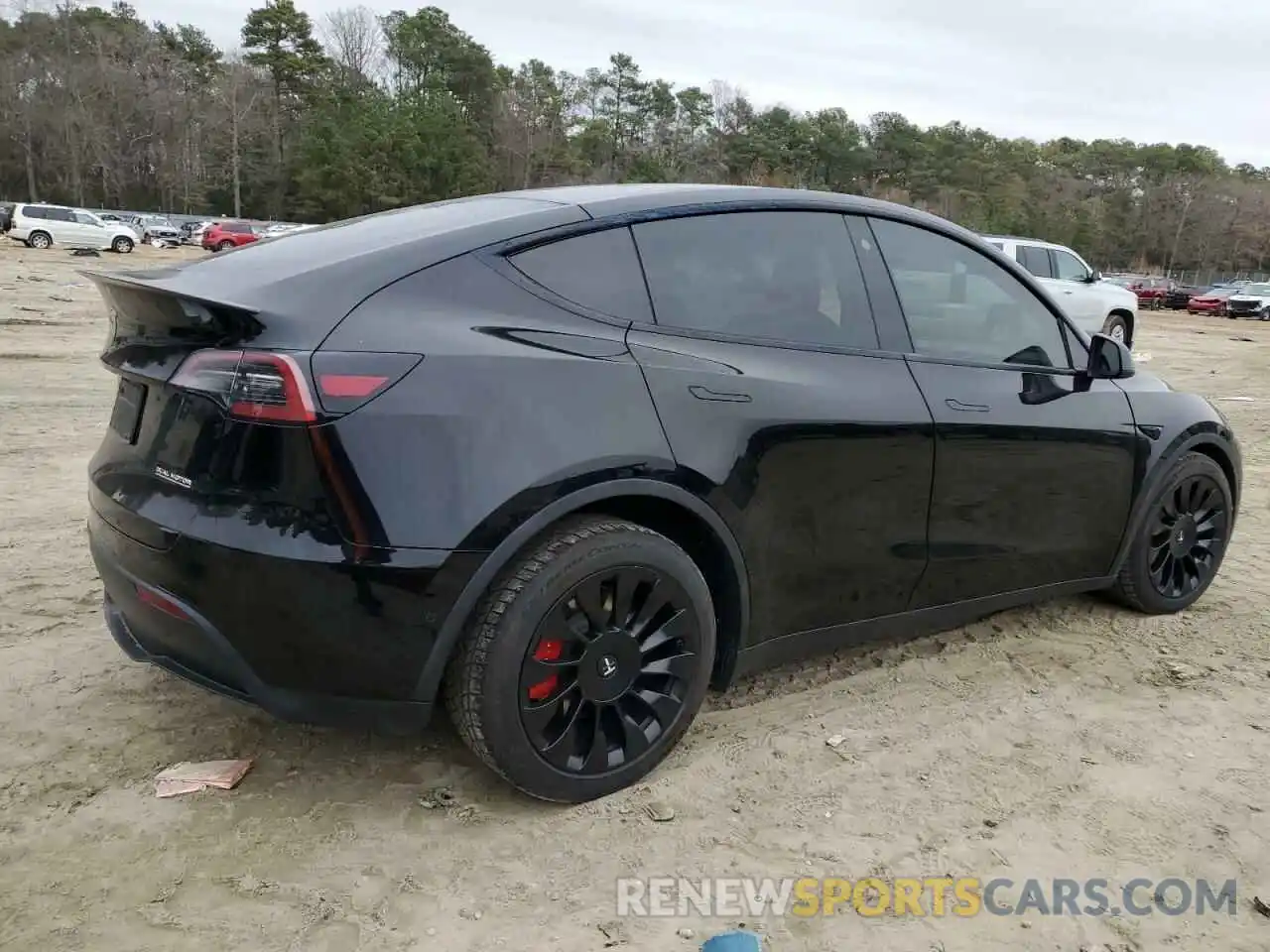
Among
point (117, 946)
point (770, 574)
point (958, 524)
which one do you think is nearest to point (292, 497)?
point (117, 946)

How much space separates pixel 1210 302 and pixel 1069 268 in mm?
27244

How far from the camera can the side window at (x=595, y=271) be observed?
258cm

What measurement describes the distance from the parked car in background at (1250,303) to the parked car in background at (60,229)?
40760 mm

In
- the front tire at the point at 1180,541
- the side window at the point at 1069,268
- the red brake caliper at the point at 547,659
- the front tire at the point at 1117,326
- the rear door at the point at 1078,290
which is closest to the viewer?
the red brake caliper at the point at 547,659

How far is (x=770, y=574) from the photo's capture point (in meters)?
2.86

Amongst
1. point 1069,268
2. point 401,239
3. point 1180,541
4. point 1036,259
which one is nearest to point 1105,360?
point 1180,541

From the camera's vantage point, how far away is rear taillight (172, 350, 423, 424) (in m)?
2.20

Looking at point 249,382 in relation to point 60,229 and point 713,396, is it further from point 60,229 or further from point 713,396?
point 60,229

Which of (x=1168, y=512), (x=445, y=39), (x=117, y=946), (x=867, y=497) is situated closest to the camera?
(x=117, y=946)

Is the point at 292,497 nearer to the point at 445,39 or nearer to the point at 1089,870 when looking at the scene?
the point at 1089,870

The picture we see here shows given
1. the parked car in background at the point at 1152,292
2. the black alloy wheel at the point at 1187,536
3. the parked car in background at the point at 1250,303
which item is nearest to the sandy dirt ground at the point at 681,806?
the black alloy wheel at the point at 1187,536

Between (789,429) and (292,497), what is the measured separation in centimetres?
136

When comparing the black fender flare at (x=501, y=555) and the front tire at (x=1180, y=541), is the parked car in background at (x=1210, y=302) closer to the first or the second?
the front tire at (x=1180, y=541)

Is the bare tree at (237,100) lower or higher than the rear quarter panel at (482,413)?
higher
